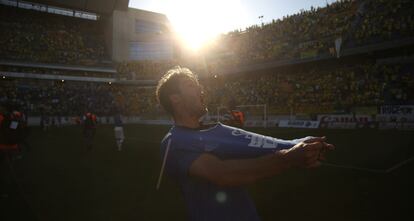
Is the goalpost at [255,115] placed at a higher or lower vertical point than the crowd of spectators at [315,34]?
lower

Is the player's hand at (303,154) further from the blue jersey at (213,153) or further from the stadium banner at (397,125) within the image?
the stadium banner at (397,125)

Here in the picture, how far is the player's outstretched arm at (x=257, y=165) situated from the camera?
1934mm

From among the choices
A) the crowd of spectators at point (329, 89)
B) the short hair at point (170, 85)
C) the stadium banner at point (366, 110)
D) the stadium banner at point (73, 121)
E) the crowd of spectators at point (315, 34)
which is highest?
the crowd of spectators at point (315, 34)

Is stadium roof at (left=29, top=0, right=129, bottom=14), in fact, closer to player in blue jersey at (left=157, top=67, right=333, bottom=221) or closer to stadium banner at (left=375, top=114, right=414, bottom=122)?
stadium banner at (left=375, top=114, right=414, bottom=122)

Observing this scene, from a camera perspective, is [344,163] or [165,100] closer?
[165,100]

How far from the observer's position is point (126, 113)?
52.3m

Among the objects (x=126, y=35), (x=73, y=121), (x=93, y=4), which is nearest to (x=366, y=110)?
(x=73, y=121)

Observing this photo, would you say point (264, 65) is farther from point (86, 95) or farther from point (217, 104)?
point (86, 95)

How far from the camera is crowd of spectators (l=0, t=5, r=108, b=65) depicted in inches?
2057

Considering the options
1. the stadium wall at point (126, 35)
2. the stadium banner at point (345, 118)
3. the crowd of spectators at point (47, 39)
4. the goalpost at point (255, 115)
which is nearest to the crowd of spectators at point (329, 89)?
the stadium banner at point (345, 118)

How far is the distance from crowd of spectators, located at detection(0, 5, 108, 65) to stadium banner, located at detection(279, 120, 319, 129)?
41859 millimetres

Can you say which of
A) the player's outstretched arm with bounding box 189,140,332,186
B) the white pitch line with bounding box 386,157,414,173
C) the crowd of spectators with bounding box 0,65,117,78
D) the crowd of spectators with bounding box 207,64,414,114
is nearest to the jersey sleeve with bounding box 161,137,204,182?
the player's outstretched arm with bounding box 189,140,332,186

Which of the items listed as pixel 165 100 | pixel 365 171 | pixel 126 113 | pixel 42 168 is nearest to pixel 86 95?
pixel 126 113

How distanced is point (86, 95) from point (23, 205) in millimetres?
48910
